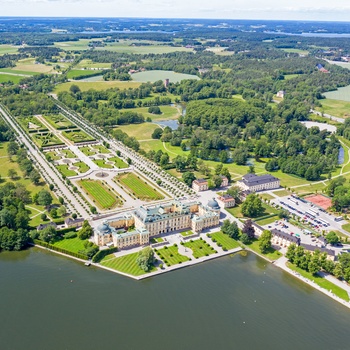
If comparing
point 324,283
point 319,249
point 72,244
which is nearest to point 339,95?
point 319,249

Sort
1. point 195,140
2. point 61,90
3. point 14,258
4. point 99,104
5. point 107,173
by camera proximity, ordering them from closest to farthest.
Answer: point 14,258 → point 107,173 → point 195,140 → point 99,104 → point 61,90

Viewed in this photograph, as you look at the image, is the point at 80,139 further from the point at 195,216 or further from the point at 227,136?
the point at 195,216

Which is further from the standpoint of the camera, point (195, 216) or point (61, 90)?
point (61, 90)

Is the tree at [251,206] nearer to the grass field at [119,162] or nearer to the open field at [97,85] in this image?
the grass field at [119,162]

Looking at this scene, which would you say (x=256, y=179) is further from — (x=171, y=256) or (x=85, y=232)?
(x=85, y=232)

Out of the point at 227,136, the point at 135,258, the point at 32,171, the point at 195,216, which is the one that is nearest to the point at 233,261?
the point at 195,216

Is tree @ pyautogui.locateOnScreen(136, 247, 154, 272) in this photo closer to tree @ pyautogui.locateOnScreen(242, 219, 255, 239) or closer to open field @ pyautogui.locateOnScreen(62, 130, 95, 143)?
tree @ pyautogui.locateOnScreen(242, 219, 255, 239)

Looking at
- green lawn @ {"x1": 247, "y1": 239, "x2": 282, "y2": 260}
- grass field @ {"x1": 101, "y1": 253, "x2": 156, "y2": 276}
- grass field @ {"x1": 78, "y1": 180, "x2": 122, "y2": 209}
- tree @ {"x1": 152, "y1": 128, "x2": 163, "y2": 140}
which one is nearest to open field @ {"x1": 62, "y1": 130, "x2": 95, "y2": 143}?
tree @ {"x1": 152, "y1": 128, "x2": 163, "y2": 140}
